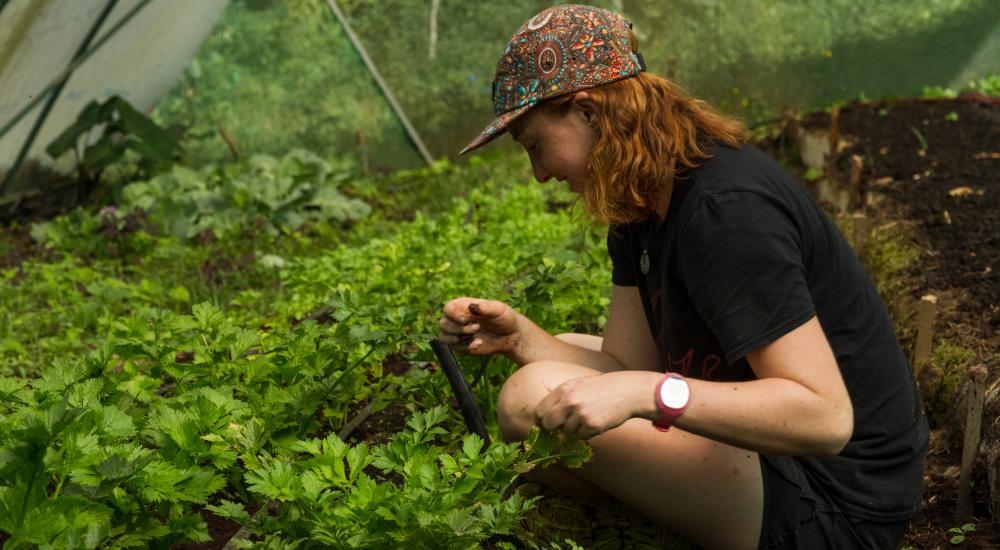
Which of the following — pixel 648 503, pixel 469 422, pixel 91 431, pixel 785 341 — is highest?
pixel 91 431

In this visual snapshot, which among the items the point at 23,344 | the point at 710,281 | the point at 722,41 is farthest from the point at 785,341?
the point at 722,41

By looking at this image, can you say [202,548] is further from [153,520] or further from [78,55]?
[78,55]

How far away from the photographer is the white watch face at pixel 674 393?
201 cm

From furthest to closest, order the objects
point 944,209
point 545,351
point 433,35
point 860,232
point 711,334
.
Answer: point 433,35, point 944,209, point 860,232, point 545,351, point 711,334

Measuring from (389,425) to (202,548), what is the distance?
2.78 ft

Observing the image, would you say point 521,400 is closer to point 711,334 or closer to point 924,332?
point 711,334

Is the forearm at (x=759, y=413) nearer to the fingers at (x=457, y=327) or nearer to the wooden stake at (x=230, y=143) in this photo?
the fingers at (x=457, y=327)

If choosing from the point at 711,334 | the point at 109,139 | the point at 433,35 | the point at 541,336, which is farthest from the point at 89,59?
the point at 711,334

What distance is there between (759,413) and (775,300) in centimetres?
22

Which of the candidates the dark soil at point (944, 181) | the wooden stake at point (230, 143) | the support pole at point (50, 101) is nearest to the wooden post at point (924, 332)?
the dark soil at point (944, 181)

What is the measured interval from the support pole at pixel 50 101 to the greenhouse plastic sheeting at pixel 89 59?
45 mm

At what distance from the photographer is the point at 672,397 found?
201 centimetres

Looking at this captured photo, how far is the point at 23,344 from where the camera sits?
178 inches

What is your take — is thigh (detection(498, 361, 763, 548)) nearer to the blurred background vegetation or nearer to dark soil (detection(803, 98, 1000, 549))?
dark soil (detection(803, 98, 1000, 549))
